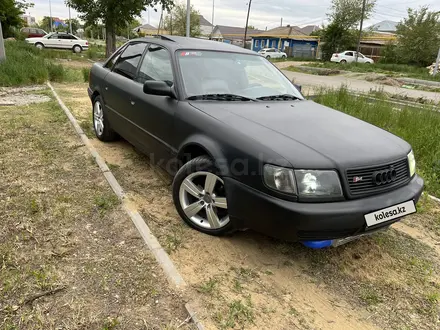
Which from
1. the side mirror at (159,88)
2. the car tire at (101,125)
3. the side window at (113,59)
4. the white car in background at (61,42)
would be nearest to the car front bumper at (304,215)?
the side mirror at (159,88)

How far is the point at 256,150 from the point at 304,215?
0.57m

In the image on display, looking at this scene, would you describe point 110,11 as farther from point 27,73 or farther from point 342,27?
point 342,27

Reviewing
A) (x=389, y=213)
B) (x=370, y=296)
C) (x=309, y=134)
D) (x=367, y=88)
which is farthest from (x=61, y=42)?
(x=370, y=296)

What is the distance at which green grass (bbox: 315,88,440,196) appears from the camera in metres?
5.06

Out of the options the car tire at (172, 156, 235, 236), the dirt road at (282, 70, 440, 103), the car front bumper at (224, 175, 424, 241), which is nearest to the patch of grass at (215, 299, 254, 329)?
the car front bumper at (224, 175, 424, 241)

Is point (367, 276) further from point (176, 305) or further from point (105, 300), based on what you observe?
point (105, 300)

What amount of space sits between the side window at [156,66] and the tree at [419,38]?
37100 mm

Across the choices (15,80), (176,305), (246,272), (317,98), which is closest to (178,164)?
(246,272)

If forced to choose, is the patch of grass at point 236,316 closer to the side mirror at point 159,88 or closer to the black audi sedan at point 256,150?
the black audi sedan at point 256,150

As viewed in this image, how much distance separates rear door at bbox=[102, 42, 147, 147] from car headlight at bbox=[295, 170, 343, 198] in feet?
7.56

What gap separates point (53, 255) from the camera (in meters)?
2.72

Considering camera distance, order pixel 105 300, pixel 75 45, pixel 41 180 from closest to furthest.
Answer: pixel 105 300 < pixel 41 180 < pixel 75 45

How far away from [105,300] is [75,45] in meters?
32.7

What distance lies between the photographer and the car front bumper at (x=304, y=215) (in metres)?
2.38
